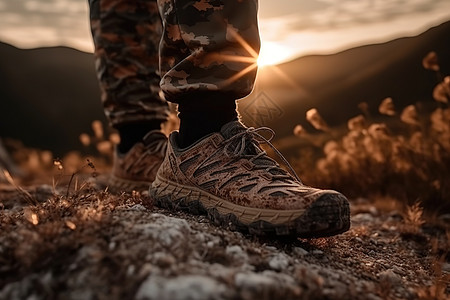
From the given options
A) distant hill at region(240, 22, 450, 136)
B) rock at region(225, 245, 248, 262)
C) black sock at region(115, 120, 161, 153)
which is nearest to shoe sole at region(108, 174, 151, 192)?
black sock at region(115, 120, 161, 153)

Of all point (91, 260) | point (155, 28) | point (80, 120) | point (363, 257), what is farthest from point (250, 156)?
point (80, 120)

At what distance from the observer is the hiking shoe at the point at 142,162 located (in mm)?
2975

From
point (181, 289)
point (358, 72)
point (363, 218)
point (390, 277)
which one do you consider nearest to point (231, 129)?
point (390, 277)

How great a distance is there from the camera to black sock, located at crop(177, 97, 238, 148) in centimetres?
210

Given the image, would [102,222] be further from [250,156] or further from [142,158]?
[142,158]

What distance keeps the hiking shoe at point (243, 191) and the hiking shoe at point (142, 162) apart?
70cm

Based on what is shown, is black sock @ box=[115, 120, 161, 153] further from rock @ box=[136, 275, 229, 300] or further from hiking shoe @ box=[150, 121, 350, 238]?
rock @ box=[136, 275, 229, 300]

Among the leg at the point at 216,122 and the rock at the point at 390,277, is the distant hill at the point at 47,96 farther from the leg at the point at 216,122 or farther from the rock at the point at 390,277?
the rock at the point at 390,277

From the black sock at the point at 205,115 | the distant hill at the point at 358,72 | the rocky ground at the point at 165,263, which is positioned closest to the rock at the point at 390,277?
the rocky ground at the point at 165,263

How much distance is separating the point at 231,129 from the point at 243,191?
30 cm

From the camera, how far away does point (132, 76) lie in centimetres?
296

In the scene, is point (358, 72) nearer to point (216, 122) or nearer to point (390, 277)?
point (216, 122)

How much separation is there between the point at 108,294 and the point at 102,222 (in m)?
0.36

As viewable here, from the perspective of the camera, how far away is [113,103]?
3.00m
